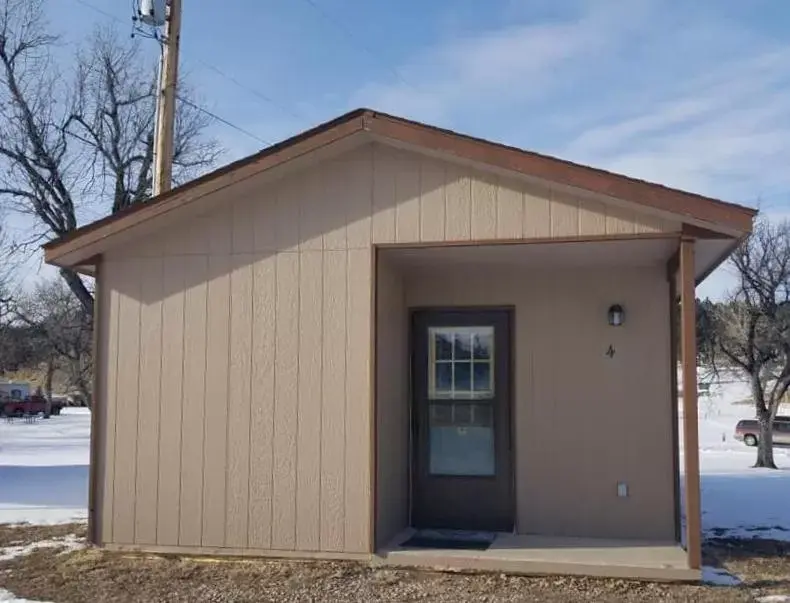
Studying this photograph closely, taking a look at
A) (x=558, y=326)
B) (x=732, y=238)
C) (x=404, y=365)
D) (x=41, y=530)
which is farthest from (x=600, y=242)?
(x=41, y=530)

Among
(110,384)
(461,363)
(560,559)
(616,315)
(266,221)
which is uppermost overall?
(266,221)

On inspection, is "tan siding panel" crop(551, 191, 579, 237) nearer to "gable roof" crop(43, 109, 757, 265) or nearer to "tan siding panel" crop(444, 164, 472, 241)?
"gable roof" crop(43, 109, 757, 265)

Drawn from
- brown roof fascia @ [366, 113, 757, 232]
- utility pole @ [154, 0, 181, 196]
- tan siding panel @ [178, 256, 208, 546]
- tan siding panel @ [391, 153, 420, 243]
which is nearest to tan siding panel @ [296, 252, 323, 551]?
tan siding panel @ [391, 153, 420, 243]

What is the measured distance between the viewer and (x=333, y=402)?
6.52 meters

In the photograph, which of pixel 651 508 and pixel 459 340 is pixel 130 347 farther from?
pixel 651 508

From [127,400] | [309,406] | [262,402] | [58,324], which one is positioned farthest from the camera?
[58,324]

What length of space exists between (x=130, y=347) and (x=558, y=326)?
3.60m

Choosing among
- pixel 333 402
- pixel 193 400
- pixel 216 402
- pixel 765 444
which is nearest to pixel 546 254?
pixel 333 402

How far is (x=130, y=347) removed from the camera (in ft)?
22.9

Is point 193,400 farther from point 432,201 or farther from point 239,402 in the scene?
point 432,201

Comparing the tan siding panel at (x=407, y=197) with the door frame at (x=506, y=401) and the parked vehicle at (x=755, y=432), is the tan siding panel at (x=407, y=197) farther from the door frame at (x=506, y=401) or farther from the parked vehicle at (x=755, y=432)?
the parked vehicle at (x=755, y=432)

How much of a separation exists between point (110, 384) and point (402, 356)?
2.43 metres

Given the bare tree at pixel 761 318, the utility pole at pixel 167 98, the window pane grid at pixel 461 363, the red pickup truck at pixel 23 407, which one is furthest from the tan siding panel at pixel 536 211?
the red pickup truck at pixel 23 407

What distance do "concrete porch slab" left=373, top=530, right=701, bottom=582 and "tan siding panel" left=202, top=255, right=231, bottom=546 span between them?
1304 millimetres
